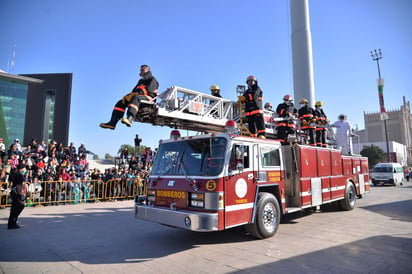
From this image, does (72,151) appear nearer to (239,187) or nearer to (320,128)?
(239,187)

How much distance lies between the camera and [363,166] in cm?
1040

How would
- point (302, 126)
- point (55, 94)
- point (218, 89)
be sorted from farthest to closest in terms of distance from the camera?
point (55, 94), point (302, 126), point (218, 89)

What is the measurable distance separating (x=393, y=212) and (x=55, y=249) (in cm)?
1033

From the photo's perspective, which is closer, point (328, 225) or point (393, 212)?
point (328, 225)

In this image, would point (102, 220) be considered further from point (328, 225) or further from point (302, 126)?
point (302, 126)

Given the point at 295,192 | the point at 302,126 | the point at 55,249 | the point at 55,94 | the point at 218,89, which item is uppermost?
the point at 55,94

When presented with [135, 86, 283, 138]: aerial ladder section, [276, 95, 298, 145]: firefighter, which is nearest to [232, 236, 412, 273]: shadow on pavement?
[135, 86, 283, 138]: aerial ladder section

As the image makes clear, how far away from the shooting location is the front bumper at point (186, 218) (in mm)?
4367

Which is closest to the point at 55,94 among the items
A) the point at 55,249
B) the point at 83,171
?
the point at 83,171

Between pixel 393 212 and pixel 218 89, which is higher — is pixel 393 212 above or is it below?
below

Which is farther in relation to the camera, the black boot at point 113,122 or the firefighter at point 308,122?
the firefighter at point 308,122

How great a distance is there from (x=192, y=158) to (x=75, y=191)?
8.32 meters

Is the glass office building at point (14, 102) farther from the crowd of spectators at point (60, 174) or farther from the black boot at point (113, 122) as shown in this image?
the black boot at point (113, 122)

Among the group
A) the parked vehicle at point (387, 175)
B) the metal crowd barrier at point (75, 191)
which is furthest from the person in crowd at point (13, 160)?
the parked vehicle at point (387, 175)
